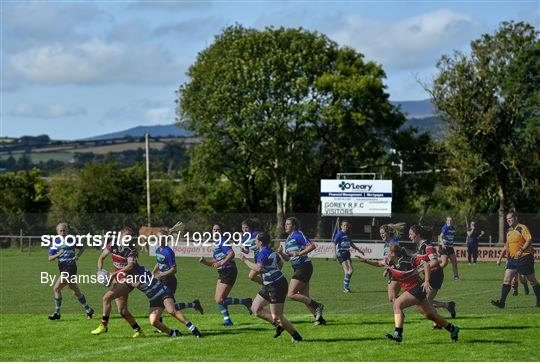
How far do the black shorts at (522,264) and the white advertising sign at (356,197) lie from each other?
83.1ft

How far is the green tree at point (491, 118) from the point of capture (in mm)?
64375

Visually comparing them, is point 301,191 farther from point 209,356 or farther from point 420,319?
point 209,356

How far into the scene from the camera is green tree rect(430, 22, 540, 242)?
Result: 64.4 meters

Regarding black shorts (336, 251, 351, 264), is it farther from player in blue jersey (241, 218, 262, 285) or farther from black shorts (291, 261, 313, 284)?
black shorts (291, 261, 313, 284)

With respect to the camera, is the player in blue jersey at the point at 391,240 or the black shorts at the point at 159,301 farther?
the player in blue jersey at the point at 391,240

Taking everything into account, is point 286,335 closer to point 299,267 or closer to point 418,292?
point 299,267

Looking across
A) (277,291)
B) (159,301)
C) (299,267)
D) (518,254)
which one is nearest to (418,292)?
(277,291)

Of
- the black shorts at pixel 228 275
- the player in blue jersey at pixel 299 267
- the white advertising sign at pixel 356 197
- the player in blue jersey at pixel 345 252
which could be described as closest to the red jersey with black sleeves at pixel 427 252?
the player in blue jersey at pixel 299 267

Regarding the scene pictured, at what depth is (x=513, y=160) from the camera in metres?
64.2

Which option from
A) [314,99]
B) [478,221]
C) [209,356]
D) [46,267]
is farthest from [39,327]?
[314,99]

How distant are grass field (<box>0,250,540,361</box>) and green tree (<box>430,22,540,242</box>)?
1350 inches

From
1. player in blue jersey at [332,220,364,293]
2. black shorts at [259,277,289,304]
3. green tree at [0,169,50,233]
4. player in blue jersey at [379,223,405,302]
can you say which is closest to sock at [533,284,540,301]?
player in blue jersey at [379,223,405,302]

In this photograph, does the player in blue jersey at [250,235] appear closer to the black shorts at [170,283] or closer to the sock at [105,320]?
the black shorts at [170,283]

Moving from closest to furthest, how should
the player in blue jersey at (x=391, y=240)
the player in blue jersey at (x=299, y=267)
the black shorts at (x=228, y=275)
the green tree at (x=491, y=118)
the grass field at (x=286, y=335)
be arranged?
the grass field at (x=286, y=335)
the player in blue jersey at (x=391, y=240)
the player in blue jersey at (x=299, y=267)
the black shorts at (x=228, y=275)
the green tree at (x=491, y=118)
